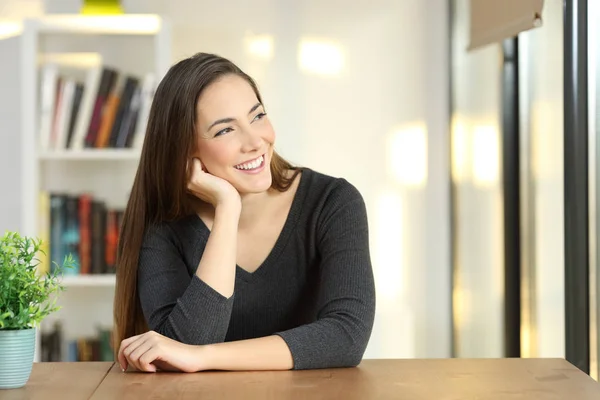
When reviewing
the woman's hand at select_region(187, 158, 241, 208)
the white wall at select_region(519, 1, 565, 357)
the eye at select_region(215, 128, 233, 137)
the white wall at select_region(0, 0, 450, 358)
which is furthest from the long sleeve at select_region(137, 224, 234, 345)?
the white wall at select_region(0, 0, 450, 358)

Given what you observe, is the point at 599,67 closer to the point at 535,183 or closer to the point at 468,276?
the point at 535,183

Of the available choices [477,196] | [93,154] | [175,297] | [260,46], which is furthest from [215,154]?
[260,46]

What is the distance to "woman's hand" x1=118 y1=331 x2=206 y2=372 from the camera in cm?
161

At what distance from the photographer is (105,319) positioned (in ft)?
12.6

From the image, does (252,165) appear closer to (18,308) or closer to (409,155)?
(18,308)

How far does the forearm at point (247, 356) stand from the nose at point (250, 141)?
0.46 metres

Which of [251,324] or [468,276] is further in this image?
[468,276]

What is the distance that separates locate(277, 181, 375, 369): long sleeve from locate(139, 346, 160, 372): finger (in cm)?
23

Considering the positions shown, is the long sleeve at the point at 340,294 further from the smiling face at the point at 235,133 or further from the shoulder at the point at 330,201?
the smiling face at the point at 235,133

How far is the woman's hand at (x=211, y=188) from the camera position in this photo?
2006mm

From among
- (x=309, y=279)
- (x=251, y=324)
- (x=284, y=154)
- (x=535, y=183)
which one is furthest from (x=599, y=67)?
(x=284, y=154)

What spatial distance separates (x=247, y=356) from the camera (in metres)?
1.64

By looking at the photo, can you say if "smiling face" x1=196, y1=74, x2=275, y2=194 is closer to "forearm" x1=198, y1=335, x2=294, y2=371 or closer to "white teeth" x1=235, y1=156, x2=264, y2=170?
"white teeth" x1=235, y1=156, x2=264, y2=170

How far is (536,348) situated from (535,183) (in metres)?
0.52
